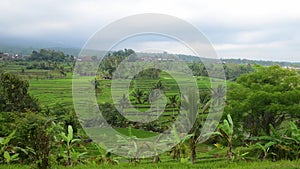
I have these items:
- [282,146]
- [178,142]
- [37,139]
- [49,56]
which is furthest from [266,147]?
[49,56]

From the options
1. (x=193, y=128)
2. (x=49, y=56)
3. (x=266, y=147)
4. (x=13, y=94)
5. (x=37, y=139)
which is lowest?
(x=13, y=94)

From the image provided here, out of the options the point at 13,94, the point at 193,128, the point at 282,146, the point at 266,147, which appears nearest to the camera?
the point at 282,146

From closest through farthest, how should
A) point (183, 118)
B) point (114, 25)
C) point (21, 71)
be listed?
point (114, 25)
point (183, 118)
point (21, 71)

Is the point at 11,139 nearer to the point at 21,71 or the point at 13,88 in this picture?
the point at 13,88

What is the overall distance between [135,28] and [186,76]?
169 centimetres

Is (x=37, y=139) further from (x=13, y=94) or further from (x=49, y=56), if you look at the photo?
(x=49, y=56)

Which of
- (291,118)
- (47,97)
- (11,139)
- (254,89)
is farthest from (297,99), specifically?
(47,97)

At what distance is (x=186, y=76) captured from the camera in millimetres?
6723

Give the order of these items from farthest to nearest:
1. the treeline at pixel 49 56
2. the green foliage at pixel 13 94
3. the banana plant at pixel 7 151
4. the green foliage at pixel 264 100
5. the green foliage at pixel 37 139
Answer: the treeline at pixel 49 56 → the green foliage at pixel 13 94 → the green foliage at pixel 264 100 → the banana plant at pixel 7 151 → the green foliage at pixel 37 139

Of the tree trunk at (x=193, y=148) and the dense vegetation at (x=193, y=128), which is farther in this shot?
the tree trunk at (x=193, y=148)

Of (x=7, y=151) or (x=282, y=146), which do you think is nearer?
(x=7, y=151)

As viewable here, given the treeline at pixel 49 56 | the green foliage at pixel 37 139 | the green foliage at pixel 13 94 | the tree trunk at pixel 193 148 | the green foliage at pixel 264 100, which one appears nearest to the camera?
the green foliage at pixel 37 139

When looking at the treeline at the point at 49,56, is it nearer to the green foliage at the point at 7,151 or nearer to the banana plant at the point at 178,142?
the banana plant at the point at 178,142

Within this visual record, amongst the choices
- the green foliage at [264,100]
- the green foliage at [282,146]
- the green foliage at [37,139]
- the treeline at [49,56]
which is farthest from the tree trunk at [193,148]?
the treeline at [49,56]
